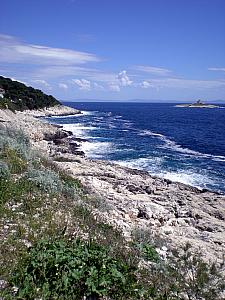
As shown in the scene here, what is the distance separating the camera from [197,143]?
54906 mm

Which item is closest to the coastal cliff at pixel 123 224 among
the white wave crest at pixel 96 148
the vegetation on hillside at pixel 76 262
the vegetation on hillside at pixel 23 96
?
the vegetation on hillside at pixel 76 262

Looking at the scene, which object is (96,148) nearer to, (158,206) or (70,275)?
(158,206)

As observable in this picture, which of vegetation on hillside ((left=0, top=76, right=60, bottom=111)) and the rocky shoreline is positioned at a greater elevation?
vegetation on hillside ((left=0, top=76, right=60, bottom=111))

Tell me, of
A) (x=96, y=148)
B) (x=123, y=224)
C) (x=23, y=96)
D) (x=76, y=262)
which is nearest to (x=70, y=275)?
(x=76, y=262)

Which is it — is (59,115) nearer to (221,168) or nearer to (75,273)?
(221,168)

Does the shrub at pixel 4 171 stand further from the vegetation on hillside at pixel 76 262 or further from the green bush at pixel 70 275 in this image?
the green bush at pixel 70 275

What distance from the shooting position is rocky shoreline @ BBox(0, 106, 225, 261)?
583 inches

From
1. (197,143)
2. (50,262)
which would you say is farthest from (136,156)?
(50,262)

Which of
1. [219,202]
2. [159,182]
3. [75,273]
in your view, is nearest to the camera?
[75,273]

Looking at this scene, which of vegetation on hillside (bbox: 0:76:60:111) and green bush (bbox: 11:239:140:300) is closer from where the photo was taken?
green bush (bbox: 11:239:140:300)

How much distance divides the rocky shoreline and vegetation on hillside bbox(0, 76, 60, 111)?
176 feet

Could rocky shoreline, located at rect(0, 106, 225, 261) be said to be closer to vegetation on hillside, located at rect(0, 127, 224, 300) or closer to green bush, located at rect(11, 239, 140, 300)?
vegetation on hillside, located at rect(0, 127, 224, 300)

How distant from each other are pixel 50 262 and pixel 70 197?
557 centimetres

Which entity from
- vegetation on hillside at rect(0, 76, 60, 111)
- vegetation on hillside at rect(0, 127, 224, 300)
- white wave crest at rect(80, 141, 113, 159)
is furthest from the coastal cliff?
vegetation on hillside at rect(0, 76, 60, 111)
